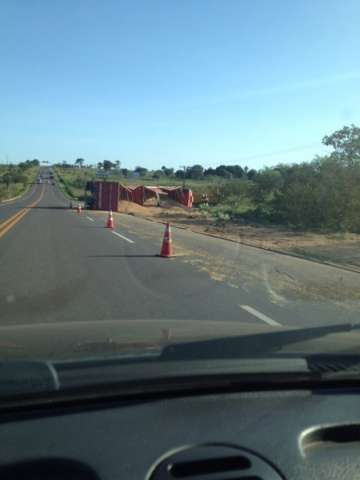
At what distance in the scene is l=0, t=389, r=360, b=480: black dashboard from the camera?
7.64 ft

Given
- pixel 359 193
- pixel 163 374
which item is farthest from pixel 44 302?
pixel 359 193

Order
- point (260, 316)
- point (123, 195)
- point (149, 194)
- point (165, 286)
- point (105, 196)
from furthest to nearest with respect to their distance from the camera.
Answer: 1. point (149, 194)
2. point (123, 195)
3. point (105, 196)
4. point (165, 286)
5. point (260, 316)

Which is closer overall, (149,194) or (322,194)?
(322,194)

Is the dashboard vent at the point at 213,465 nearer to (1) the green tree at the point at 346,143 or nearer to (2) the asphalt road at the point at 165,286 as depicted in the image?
(2) the asphalt road at the point at 165,286

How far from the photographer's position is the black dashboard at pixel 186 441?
91.7 inches

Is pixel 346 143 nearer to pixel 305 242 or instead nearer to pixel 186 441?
pixel 305 242

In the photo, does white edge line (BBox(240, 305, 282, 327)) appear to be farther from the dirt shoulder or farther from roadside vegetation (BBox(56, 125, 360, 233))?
roadside vegetation (BBox(56, 125, 360, 233))

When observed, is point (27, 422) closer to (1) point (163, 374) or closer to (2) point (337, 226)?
(1) point (163, 374)

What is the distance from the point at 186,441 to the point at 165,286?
8517 mm

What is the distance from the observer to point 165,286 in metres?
11.0

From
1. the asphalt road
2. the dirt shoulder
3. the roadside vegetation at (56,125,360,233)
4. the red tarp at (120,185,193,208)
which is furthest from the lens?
the red tarp at (120,185,193,208)

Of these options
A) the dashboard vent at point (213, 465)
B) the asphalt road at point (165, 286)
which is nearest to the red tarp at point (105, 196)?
the asphalt road at point (165, 286)

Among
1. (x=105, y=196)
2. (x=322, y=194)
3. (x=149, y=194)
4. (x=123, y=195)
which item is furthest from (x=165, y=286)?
(x=149, y=194)

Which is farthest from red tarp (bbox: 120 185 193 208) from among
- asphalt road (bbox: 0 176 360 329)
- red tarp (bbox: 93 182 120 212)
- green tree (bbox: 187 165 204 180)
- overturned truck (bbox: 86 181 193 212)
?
green tree (bbox: 187 165 204 180)
